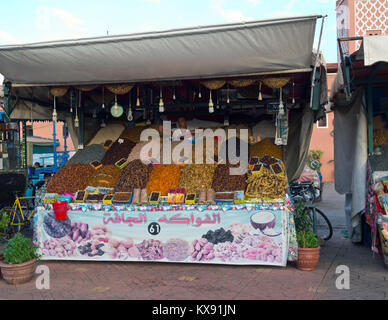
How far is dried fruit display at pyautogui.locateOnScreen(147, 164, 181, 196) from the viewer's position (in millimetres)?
5562

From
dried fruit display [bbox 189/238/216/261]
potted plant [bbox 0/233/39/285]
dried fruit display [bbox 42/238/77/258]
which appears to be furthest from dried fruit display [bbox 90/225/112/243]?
dried fruit display [bbox 189/238/216/261]

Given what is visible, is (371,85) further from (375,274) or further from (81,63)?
(81,63)

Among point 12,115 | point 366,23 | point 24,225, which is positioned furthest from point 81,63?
point 366,23

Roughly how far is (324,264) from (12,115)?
19.6 feet

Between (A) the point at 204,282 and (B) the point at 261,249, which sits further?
(B) the point at 261,249

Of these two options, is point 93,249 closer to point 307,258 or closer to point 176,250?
point 176,250

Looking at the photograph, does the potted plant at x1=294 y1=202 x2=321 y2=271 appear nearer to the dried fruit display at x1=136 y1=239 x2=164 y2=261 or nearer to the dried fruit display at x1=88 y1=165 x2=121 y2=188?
the dried fruit display at x1=136 y1=239 x2=164 y2=261

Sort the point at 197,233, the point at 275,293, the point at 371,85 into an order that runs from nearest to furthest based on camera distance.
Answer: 1. the point at 275,293
2. the point at 197,233
3. the point at 371,85

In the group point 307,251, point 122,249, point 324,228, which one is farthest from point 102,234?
point 324,228

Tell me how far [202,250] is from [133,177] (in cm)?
164

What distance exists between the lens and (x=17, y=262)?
4.51m

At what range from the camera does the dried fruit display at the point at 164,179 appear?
5.56m

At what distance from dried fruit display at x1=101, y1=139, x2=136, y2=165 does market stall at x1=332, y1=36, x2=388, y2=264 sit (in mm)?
3828

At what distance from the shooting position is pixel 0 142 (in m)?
8.59
